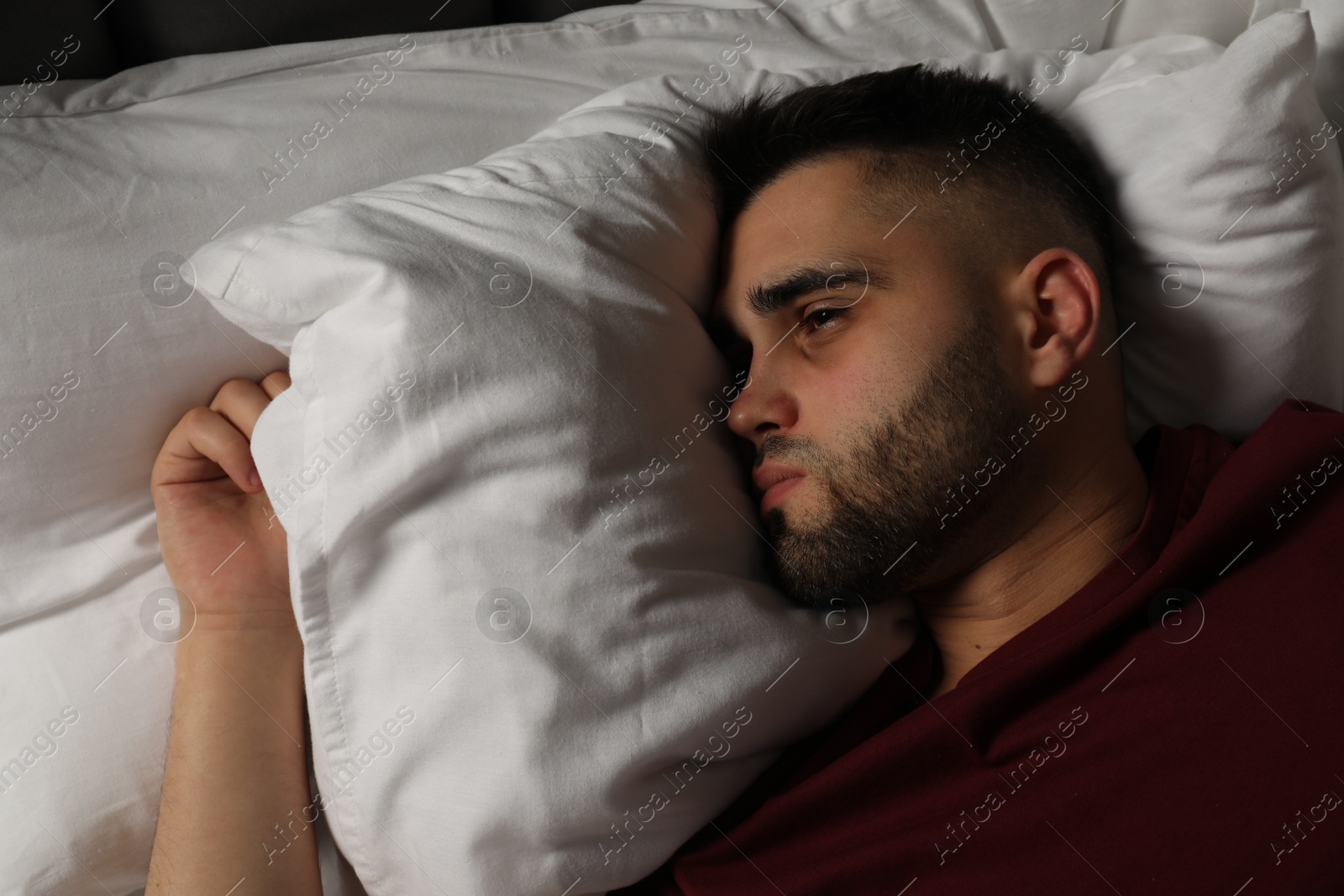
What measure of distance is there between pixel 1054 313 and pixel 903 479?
28 centimetres

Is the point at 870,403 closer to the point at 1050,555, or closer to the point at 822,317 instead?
the point at 822,317

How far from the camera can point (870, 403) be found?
1.01 m

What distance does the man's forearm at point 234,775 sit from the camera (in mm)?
940

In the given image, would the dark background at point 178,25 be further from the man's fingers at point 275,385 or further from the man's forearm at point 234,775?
the man's forearm at point 234,775

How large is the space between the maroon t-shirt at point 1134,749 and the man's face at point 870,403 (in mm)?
167

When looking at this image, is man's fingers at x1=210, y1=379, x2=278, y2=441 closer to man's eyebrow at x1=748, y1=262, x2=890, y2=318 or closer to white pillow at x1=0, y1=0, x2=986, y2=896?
white pillow at x1=0, y1=0, x2=986, y2=896

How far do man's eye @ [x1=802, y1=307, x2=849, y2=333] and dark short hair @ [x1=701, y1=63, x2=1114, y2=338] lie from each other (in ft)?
0.44

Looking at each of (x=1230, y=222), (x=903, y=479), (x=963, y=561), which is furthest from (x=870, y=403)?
(x=1230, y=222)

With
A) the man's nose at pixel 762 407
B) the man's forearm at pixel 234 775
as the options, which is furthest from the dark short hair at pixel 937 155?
the man's forearm at pixel 234 775

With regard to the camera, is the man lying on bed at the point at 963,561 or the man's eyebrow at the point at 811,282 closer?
the man lying on bed at the point at 963,561

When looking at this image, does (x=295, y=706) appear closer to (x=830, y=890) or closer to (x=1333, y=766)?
(x=830, y=890)

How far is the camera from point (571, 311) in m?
0.93

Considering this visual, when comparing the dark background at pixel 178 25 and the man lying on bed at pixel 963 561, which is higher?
the dark background at pixel 178 25

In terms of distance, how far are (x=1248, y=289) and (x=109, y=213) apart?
132cm
